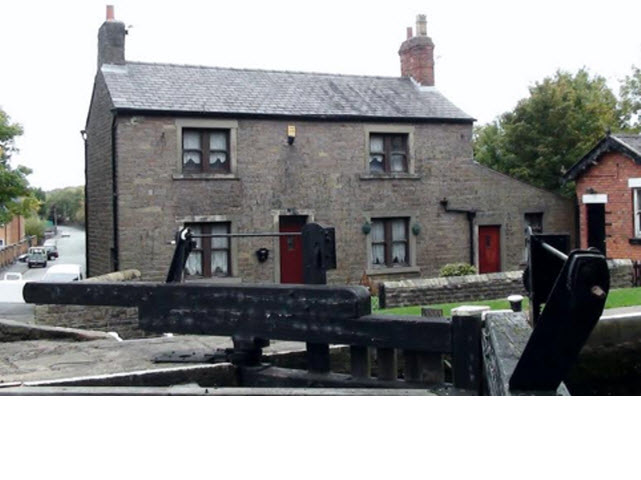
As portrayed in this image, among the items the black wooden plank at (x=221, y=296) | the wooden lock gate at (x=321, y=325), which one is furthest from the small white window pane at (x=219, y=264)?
the black wooden plank at (x=221, y=296)

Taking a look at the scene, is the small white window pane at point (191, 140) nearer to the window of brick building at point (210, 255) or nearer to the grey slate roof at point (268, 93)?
the grey slate roof at point (268, 93)

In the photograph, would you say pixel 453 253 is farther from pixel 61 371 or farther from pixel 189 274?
pixel 61 371

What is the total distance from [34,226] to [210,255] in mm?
10078

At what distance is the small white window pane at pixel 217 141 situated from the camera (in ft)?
39.1

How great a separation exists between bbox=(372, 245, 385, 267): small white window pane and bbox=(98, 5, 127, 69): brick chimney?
5.46 m

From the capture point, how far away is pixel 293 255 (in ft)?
41.0

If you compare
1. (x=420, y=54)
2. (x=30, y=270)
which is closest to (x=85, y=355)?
(x=420, y=54)

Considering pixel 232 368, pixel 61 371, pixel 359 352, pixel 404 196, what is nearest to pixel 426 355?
pixel 359 352

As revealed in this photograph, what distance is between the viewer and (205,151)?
1186cm

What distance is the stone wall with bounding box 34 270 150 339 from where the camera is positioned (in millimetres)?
7407

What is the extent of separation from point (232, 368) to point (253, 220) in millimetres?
7985

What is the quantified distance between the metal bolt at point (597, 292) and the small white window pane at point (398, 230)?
11745 millimetres

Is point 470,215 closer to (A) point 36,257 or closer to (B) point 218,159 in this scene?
(B) point 218,159


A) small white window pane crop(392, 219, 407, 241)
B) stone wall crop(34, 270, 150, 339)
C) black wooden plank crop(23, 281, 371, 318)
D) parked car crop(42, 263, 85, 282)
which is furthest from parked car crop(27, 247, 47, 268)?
black wooden plank crop(23, 281, 371, 318)
